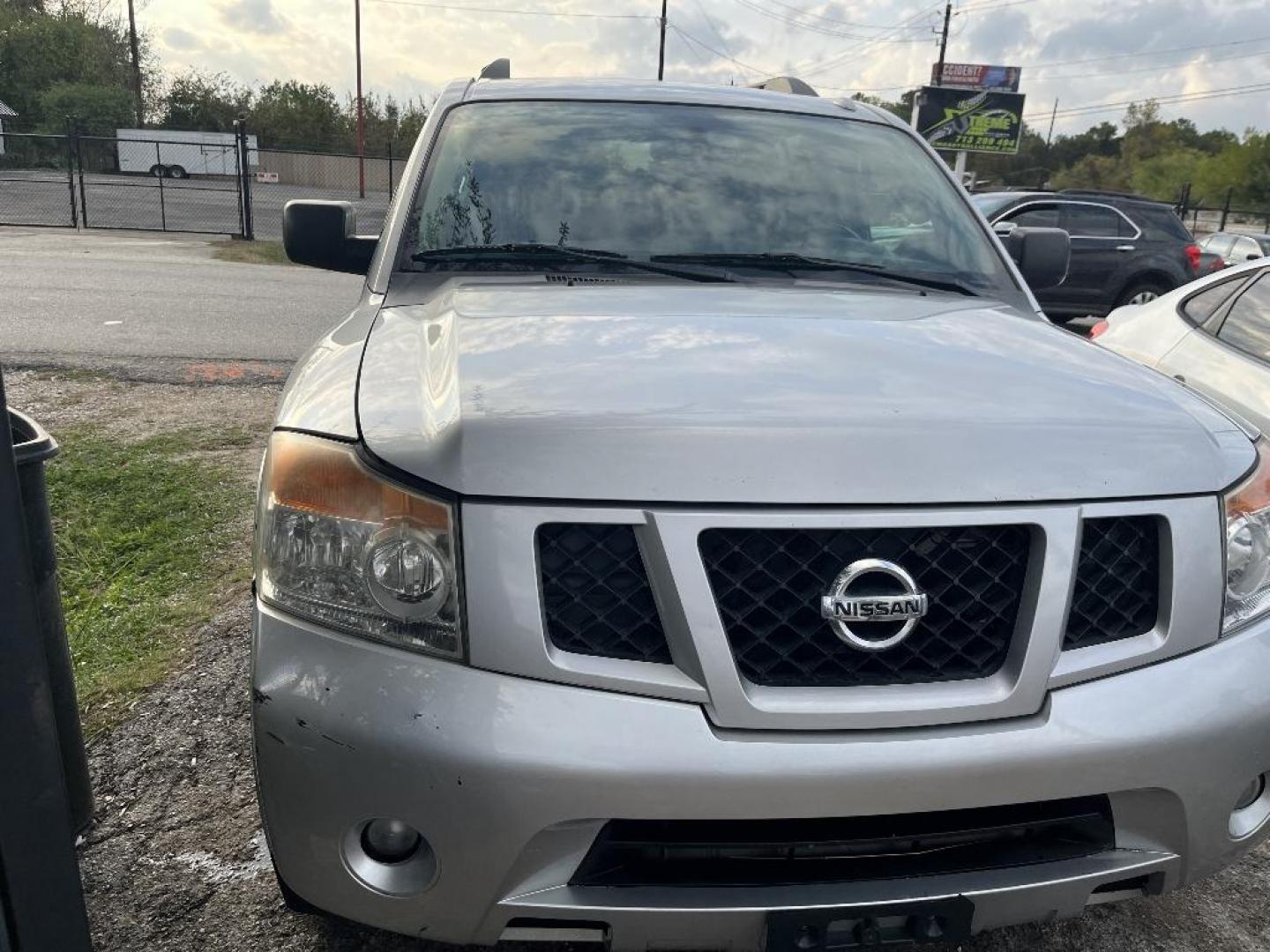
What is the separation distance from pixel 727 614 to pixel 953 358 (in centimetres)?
81

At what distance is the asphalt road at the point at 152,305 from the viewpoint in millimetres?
7984

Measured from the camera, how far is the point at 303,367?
2.23 meters

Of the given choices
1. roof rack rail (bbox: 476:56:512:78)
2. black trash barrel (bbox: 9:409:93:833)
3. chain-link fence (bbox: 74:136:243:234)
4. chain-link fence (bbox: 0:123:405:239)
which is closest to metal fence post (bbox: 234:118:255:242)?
chain-link fence (bbox: 0:123:405:239)

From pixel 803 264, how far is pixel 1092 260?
428 inches

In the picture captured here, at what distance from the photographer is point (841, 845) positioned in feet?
5.45

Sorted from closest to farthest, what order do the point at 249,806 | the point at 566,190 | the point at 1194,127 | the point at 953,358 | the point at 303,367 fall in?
the point at 953,358
the point at 303,367
the point at 249,806
the point at 566,190
the point at 1194,127

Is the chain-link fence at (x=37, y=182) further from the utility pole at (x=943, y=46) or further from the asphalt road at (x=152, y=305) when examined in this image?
the utility pole at (x=943, y=46)

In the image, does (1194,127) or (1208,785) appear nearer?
(1208,785)

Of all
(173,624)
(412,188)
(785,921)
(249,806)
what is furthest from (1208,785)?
(173,624)

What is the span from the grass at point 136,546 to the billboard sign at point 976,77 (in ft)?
151

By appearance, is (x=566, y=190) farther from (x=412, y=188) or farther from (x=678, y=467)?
(x=678, y=467)

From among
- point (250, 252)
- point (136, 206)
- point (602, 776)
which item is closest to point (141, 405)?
point (602, 776)

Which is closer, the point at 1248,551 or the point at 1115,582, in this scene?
the point at 1115,582

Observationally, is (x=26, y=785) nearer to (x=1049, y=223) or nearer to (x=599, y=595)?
(x=599, y=595)
